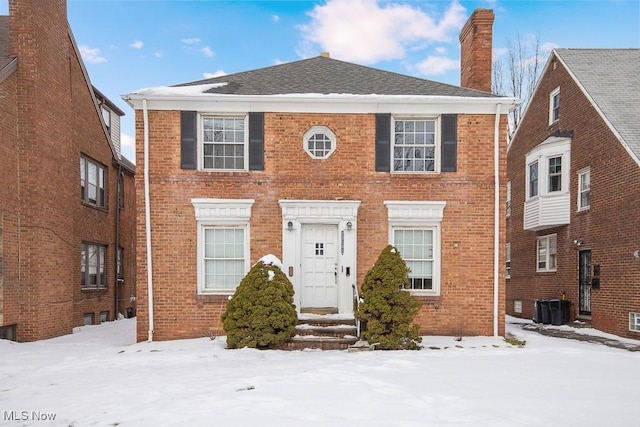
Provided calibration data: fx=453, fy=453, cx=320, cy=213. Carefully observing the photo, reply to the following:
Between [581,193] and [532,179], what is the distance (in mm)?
2035

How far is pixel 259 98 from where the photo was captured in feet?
35.3

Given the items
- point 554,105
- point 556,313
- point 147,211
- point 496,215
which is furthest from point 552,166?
point 147,211

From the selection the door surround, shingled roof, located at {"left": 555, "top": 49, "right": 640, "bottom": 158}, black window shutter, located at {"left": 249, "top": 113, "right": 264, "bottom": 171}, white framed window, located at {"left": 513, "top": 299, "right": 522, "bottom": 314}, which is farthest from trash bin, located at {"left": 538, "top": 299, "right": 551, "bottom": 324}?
black window shutter, located at {"left": 249, "top": 113, "right": 264, "bottom": 171}

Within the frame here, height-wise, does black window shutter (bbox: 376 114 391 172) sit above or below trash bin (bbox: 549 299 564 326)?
above

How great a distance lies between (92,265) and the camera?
1527 centimetres

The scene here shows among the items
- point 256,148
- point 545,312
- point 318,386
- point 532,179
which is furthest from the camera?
point 532,179

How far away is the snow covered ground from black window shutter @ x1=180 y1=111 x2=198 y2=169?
13.8 feet

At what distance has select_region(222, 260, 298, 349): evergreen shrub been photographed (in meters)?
9.34

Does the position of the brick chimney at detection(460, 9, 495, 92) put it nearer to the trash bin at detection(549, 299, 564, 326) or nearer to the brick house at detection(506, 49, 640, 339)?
the brick house at detection(506, 49, 640, 339)

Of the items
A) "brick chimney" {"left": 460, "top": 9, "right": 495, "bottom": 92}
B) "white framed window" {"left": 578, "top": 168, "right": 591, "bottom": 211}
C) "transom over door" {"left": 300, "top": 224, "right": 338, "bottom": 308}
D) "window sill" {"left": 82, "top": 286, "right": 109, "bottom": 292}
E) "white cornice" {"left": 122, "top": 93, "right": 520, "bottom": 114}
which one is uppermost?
"brick chimney" {"left": 460, "top": 9, "right": 495, "bottom": 92}

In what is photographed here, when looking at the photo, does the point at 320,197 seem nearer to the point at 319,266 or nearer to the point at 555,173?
the point at 319,266

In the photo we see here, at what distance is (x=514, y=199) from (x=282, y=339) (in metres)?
13.1

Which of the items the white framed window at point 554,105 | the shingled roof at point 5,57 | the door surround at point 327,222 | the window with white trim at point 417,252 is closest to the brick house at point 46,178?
the shingled roof at point 5,57

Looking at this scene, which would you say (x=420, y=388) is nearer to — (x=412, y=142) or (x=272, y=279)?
(x=272, y=279)
